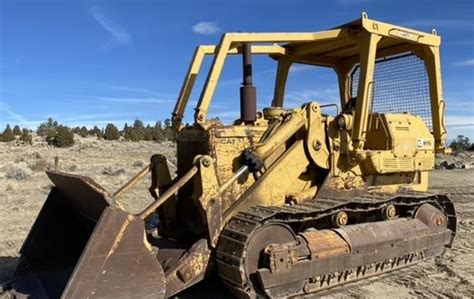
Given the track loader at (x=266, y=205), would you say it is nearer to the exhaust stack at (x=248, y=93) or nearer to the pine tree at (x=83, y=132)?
the exhaust stack at (x=248, y=93)

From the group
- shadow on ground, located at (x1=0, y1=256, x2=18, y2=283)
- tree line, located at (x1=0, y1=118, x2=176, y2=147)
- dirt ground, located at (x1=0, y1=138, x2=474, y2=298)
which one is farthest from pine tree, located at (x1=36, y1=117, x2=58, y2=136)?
shadow on ground, located at (x1=0, y1=256, x2=18, y2=283)

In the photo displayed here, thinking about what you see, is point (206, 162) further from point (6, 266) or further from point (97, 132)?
point (97, 132)

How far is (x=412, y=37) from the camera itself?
7461mm

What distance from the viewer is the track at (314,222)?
5.36 metres

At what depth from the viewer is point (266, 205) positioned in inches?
245

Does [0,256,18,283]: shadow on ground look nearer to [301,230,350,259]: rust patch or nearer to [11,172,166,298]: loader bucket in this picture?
[11,172,166,298]: loader bucket

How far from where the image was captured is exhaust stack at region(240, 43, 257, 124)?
22.3 feet

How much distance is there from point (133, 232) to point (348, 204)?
284 cm

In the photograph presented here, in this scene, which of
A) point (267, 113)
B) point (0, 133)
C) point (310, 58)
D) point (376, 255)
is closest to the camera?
point (376, 255)

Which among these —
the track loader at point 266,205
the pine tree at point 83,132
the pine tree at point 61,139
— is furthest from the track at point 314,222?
the pine tree at point 83,132

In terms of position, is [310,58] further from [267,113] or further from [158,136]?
[158,136]

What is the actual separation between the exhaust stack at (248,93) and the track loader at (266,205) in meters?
0.02

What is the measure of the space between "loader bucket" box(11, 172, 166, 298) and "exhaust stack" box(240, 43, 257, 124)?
92.8 inches

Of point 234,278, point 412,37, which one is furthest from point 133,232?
point 412,37
